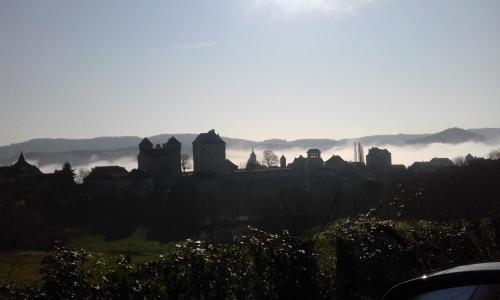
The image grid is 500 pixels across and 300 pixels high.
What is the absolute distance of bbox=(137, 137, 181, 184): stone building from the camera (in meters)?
81.5

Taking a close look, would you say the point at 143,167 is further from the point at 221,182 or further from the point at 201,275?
the point at 201,275

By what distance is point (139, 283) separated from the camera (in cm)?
493

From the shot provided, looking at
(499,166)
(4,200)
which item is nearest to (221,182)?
(4,200)

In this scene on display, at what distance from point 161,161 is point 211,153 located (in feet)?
35.7

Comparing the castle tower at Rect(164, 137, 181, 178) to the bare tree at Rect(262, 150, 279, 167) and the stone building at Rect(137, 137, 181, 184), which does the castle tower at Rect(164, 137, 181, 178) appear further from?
the bare tree at Rect(262, 150, 279, 167)

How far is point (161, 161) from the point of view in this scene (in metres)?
82.5

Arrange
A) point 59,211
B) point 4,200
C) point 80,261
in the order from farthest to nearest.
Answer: point 59,211 < point 4,200 < point 80,261

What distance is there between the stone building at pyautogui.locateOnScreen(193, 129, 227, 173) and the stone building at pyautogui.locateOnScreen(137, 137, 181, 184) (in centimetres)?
565

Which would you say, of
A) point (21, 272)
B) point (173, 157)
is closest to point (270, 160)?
point (173, 157)

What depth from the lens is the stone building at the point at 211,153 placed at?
296ft

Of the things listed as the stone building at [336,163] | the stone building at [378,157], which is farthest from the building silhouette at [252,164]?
the stone building at [378,157]

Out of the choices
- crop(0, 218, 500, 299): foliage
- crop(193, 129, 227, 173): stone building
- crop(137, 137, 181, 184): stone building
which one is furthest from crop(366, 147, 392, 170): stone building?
crop(0, 218, 500, 299): foliage

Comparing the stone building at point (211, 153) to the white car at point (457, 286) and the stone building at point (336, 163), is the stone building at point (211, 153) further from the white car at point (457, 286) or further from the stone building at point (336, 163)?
the white car at point (457, 286)

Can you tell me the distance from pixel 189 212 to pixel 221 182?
2249 cm
